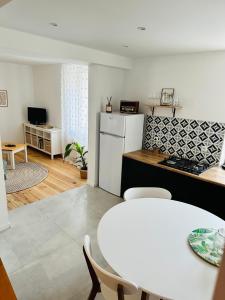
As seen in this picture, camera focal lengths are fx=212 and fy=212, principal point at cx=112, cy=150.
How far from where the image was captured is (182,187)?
9.59 feet

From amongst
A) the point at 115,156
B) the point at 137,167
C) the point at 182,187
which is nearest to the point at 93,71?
the point at 115,156

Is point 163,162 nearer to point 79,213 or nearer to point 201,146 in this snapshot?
point 201,146

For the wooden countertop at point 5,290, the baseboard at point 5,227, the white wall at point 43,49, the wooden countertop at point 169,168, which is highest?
the white wall at point 43,49

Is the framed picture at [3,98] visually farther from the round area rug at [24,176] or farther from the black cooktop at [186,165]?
the black cooktop at [186,165]

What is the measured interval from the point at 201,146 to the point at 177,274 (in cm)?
228

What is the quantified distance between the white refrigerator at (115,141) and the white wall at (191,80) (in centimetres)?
55

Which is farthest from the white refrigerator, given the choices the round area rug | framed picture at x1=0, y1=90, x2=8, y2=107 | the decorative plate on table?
framed picture at x1=0, y1=90, x2=8, y2=107

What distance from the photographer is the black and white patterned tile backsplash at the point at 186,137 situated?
3076 mm

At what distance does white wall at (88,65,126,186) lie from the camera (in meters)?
3.73

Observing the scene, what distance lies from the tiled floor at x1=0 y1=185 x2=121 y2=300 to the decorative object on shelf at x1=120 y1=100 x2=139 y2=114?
1.57 meters

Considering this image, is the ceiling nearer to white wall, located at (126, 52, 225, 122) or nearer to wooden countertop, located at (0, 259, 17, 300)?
white wall, located at (126, 52, 225, 122)

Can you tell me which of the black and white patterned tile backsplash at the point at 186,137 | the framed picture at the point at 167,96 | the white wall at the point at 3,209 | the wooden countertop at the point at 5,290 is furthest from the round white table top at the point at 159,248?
the framed picture at the point at 167,96

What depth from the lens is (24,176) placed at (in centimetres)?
454

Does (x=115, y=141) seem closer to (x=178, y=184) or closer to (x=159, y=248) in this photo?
(x=178, y=184)
